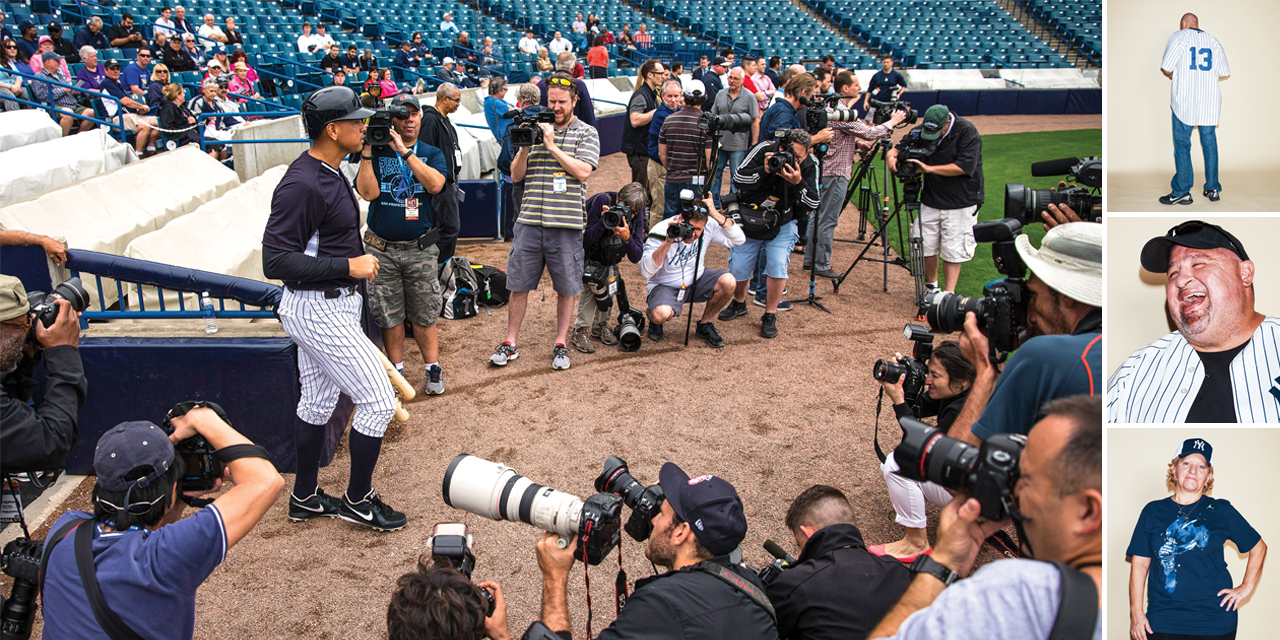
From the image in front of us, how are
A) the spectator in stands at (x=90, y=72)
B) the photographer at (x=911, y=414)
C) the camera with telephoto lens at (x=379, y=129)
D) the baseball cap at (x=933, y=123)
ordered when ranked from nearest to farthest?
the photographer at (x=911, y=414)
the camera with telephoto lens at (x=379, y=129)
the baseball cap at (x=933, y=123)
the spectator in stands at (x=90, y=72)

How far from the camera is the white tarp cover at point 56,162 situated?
6172mm

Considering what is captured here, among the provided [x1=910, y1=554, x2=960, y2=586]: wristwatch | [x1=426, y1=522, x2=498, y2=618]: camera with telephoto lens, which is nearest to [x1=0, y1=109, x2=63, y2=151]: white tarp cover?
[x1=426, y1=522, x2=498, y2=618]: camera with telephoto lens

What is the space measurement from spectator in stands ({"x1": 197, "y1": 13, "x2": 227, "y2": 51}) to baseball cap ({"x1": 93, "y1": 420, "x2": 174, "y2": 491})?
12.9 meters

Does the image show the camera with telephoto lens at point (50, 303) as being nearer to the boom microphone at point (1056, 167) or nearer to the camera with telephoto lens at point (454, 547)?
the camera with telephoto lens at point (454, 547)

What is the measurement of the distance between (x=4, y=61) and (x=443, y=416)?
7.44 meters

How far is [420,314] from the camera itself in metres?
4.89

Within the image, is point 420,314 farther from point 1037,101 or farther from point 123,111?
point 1037,101

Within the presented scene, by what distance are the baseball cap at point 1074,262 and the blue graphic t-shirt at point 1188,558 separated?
1030 mm

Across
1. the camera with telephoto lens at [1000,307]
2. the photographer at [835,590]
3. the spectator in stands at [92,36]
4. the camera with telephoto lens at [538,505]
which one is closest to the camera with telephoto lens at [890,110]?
the camera with telephoto lens at [1000,307]

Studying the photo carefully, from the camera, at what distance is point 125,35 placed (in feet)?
39.0

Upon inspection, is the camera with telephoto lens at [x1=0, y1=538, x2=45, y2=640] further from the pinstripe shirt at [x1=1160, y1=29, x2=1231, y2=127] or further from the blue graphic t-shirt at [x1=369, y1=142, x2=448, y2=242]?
the pinstripe shirt at [x1=1160, y1=29, x2=1231, y2=127]

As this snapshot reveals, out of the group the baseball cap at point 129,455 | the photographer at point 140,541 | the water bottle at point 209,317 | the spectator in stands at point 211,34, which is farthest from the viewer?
the spectator in stands at point 211,34

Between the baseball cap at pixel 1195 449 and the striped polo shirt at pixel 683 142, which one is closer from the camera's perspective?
the baseball cap at pixel 1195 449

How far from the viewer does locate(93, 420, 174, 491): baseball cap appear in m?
2.05
